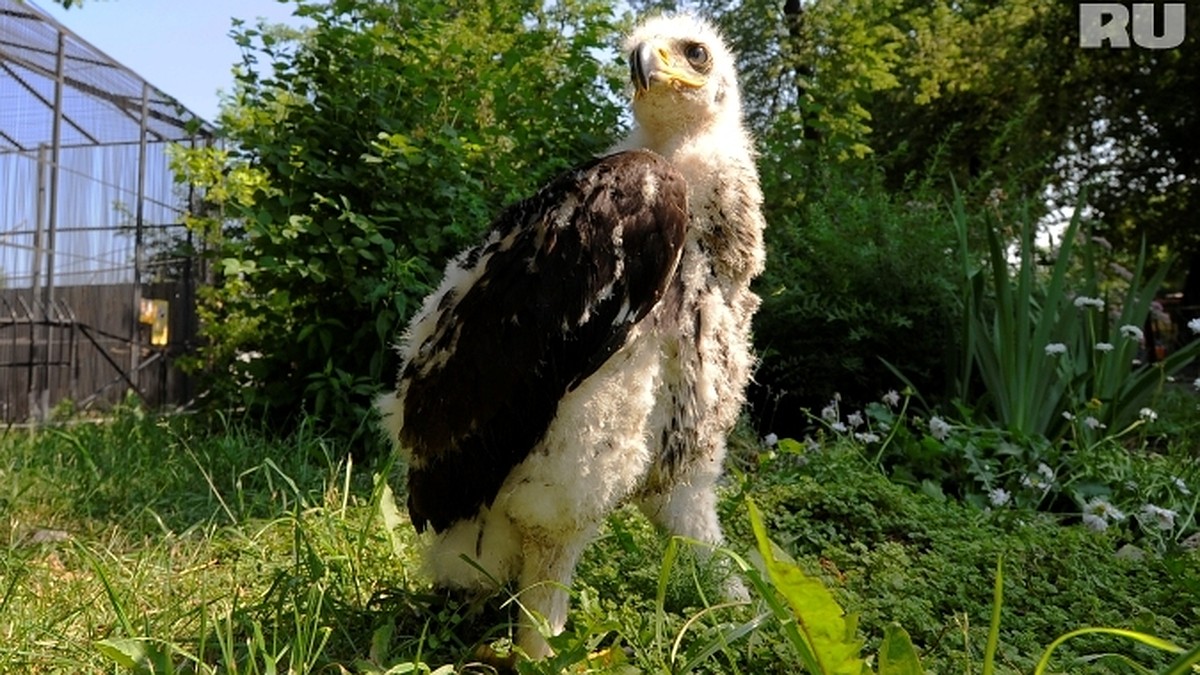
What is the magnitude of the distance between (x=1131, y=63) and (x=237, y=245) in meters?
15.9

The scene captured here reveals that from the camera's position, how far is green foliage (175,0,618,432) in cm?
450

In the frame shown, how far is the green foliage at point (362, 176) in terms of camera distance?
4.50 meters

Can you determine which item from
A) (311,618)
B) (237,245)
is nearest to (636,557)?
(311,618)

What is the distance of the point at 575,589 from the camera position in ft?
7.72

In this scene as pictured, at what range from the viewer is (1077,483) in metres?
3.59

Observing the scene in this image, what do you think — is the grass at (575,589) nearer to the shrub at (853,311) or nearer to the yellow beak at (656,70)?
the yellow beak at (656,70)

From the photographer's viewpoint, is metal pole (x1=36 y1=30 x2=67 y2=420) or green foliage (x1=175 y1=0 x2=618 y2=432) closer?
green foliage (x1=175 y1=0 x2=618 y2=432)

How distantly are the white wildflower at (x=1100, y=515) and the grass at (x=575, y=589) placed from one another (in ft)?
0.39

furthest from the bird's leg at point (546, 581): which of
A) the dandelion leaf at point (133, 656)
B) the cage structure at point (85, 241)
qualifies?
the cage structure at point (85, 241)

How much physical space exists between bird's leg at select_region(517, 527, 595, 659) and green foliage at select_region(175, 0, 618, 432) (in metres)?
2.43

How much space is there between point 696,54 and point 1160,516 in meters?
2.38

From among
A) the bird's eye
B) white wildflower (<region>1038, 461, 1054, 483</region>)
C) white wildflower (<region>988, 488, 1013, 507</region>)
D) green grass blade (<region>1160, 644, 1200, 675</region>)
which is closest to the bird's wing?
the bird's eye

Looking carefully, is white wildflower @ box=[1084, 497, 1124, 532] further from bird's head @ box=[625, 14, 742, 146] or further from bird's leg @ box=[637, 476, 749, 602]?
bird's head @ box=[625, 14, 742, 146]

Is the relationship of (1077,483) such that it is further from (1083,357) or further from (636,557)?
(636,557)
